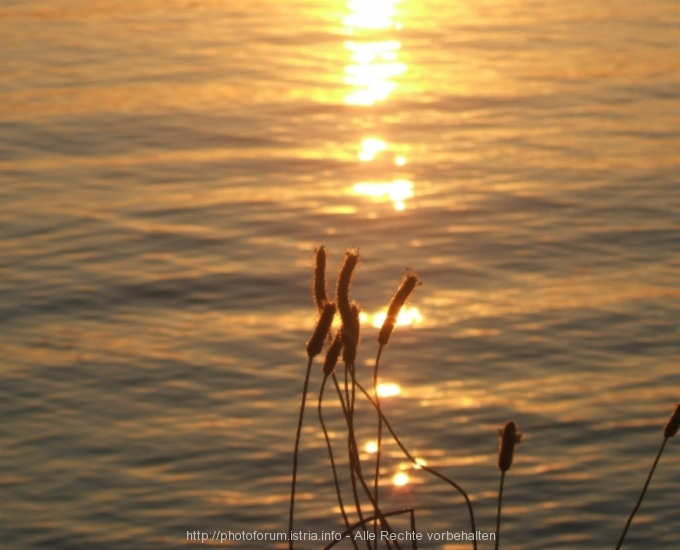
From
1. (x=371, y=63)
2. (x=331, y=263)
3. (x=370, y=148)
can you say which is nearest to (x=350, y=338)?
(x=331, y=263)

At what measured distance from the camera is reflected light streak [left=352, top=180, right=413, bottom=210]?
8.74 meters

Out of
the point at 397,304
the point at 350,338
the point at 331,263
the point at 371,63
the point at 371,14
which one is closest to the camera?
the point at 350,338

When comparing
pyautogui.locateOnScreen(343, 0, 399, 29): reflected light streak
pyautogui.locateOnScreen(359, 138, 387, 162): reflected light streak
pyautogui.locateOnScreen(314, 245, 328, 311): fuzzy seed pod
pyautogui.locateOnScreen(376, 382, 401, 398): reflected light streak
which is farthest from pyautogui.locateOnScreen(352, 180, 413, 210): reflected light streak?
pyautogui.locateOnScreen(314, 245, 328, 311): fuzzy seed pod

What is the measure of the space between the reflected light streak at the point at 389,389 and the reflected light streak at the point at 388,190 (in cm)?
243

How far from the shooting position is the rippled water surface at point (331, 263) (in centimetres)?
541

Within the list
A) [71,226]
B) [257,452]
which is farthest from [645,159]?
[257,452]

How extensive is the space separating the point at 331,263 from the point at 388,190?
1496mm

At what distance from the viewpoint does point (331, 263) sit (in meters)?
7.52

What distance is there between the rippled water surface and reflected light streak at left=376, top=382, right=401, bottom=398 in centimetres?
5

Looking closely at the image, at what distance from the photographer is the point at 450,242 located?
806 centimetres

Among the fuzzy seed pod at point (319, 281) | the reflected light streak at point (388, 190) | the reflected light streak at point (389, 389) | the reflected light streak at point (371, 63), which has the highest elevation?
the reflected light streak at point (371, 63)

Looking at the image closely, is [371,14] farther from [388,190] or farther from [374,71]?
[388,190]

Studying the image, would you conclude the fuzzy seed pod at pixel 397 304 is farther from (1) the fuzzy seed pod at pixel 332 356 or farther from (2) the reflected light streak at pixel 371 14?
(2) the reflected light streak at pixel 371 14

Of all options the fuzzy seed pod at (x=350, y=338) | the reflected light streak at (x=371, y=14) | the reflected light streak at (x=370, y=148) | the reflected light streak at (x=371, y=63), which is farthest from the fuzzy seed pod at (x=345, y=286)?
the reflected light streak at (x=371, y=14)
